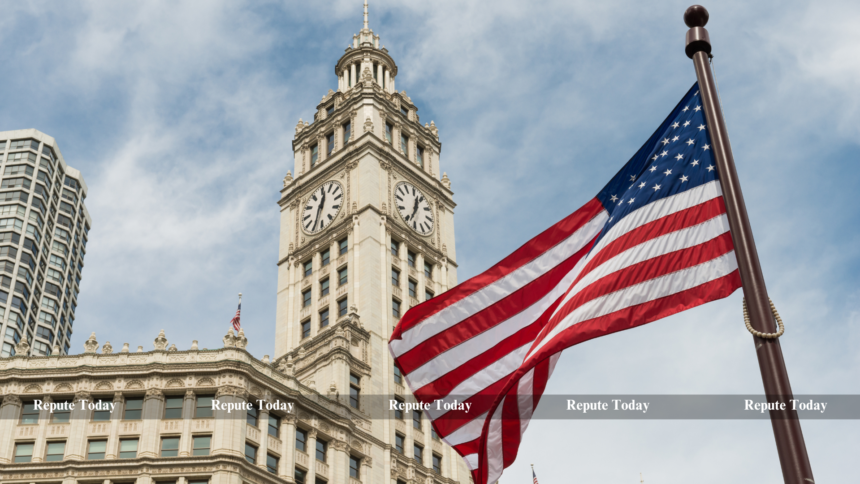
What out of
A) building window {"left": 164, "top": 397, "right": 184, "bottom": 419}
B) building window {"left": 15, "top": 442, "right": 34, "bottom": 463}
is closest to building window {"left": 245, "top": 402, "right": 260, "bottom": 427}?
building window {"left": 164, "top": 397, "right": 184, "bottom": 419}

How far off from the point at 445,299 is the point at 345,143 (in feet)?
251

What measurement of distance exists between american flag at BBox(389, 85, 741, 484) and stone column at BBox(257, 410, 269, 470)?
43.3 m

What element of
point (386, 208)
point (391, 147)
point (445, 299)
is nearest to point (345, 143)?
point (391, 147)

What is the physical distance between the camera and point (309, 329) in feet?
288

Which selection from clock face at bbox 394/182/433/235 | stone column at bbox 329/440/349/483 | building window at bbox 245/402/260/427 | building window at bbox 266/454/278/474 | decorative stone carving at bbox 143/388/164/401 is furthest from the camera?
clock face at bbox 394/182/433/235

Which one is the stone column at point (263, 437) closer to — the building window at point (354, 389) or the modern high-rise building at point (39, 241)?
the building window at point (354, 389)

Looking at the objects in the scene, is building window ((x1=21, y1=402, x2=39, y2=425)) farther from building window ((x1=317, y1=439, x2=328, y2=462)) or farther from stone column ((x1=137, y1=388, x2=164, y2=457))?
building window ((x1=317, y1=439, x2=328, y2=462))

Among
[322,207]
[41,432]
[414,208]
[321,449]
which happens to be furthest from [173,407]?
[414,208]

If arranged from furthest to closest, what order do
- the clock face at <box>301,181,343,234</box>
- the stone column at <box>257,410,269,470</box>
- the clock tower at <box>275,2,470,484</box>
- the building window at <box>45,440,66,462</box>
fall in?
the clock face at <box>301,181,343,234</box> → the clock tower at <box>275,2,470,484</box> → the stone column at <box>257,410,269,470</box> → the building window at <box>45,440,66,462</box>

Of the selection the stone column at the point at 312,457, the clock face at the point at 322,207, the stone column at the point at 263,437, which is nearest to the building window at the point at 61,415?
the stone column at the point at 263,437

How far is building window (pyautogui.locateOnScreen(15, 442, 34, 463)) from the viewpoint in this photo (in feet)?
212

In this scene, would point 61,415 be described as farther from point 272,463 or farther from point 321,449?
point 321,449

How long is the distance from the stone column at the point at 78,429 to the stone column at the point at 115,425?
5.36ft

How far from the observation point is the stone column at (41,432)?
64250 mm
